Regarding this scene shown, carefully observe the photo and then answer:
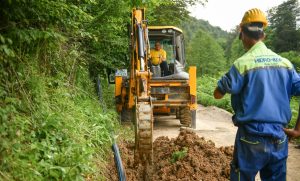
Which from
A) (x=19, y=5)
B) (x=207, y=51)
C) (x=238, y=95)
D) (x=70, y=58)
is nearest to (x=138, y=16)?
(x=70, y=58)

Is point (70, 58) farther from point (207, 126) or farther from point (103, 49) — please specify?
point (207, 126)

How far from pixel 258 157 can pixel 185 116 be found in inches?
304

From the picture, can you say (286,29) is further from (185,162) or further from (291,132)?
(291,132)

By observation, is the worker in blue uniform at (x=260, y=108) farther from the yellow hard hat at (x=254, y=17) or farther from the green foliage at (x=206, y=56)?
the green foliage at (x=206, y=56)

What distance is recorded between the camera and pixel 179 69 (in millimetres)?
11867

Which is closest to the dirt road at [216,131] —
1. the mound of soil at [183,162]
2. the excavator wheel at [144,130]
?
the mound of soil at [183,162]

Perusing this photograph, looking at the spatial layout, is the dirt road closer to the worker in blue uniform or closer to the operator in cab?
the operator in cab

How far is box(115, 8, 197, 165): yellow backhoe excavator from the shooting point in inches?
314

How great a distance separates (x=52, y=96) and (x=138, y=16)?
3586 millimetres

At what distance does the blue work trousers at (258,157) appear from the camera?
3.44 m

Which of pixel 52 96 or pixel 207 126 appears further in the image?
pixel 207 126

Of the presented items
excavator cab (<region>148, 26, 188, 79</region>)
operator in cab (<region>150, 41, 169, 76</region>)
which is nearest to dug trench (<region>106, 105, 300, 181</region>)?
operator in cab (<region>150, 41, 169, 76</region>)

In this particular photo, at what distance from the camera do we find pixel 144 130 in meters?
5.34

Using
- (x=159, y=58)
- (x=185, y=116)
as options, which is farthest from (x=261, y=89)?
(x=159, y=58)
